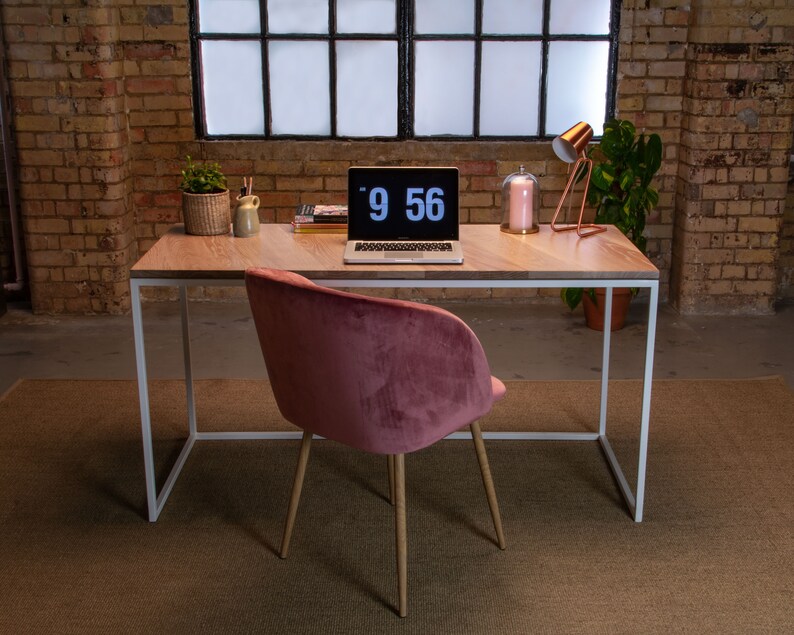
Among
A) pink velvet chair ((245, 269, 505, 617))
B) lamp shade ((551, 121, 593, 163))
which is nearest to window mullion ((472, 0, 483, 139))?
lamp shade ((551, 121, 593, 163))

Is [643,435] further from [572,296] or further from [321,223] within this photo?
[572,296]

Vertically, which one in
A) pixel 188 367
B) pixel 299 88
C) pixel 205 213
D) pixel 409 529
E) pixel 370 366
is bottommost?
pixel 409 529

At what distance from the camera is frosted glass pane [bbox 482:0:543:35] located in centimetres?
493

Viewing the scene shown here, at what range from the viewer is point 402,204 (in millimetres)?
3117

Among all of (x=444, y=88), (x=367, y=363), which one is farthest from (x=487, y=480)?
(x=444, y=88)

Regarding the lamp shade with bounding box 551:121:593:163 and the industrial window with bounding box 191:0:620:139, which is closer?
the lamp shade with bounding box 551:121:593:163

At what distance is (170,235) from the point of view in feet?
10.8

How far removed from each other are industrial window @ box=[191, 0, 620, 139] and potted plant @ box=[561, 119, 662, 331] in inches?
17.2

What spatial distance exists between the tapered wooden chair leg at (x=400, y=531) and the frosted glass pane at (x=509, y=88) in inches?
116

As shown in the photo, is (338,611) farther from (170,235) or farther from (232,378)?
(232,378)

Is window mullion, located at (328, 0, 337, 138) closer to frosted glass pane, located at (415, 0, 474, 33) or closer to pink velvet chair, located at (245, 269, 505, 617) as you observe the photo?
frosted glass pane, located at (415, 0, 474, 33)

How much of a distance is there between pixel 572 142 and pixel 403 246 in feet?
A: 2.13

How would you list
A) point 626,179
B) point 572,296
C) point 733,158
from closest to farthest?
point 626,179
point 572,296
point 733,158

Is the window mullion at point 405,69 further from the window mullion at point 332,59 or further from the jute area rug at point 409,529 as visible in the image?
the jute area rug at point 409,529
